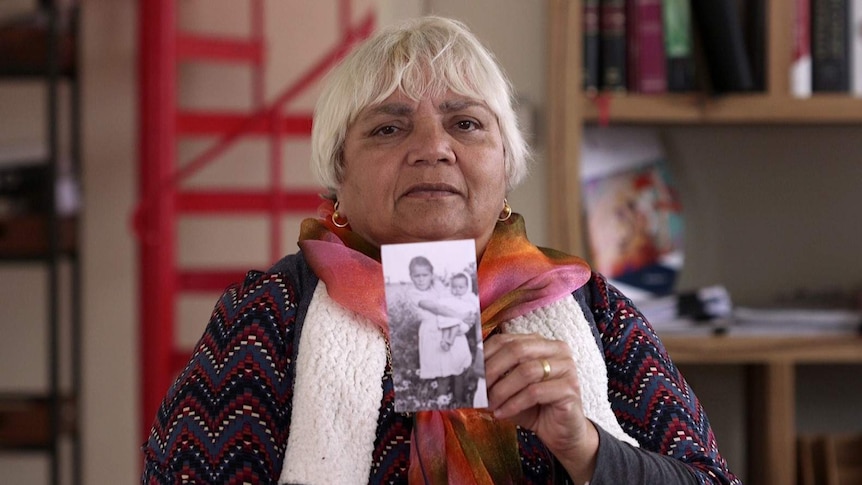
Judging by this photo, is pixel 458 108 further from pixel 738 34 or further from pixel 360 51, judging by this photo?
pixel 738 34

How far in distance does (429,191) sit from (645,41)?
3.26 ft

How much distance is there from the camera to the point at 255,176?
370 centimetres

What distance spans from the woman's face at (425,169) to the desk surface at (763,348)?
872 millimetres

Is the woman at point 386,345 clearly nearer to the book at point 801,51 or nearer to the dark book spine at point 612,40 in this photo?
the dark book spine at point 612,40

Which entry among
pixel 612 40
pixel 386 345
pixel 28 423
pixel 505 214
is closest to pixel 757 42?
pixel 612 40

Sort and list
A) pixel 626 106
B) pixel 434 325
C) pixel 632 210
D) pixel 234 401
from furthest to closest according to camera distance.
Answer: pixel 632 210
pixel 626 106
pixel 234 401
pixel 434 325

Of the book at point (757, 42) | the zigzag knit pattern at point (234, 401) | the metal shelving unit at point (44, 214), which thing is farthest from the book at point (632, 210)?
the metal shelving unit at point (44, 214)

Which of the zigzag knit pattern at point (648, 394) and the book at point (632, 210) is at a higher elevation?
the book at point (632, 210)

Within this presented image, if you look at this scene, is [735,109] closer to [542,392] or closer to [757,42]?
[757,42]

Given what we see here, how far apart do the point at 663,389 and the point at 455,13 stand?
3.72ft

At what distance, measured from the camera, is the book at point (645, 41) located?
226 cm

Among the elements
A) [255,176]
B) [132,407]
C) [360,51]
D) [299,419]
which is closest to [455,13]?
[360,51]

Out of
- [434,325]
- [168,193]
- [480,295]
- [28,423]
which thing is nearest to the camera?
[434,325]

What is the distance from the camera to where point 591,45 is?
2258 mm
